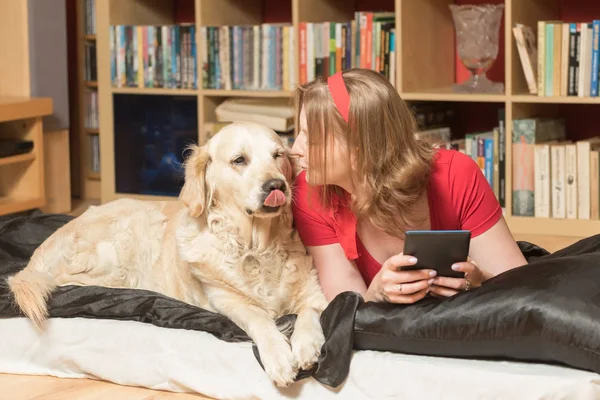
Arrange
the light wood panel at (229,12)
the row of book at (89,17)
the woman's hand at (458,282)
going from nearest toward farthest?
the woman's hand at (458,282), the light wood panel at (229,12), the row of book at (89,17)

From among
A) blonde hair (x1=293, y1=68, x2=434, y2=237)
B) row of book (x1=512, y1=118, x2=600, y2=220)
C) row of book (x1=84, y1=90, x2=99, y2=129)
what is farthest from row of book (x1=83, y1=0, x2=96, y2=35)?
blonde hair (x1=293, y1=68, x2=434, y2=237)

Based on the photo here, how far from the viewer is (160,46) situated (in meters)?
4.36

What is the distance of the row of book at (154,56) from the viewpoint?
4.30 m

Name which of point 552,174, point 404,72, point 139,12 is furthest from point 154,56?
point 552,174

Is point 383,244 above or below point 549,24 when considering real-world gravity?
below

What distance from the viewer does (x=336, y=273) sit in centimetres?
208

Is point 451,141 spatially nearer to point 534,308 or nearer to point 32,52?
point 32,52

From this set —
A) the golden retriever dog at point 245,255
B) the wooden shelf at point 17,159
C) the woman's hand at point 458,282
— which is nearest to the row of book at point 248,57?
the wooden shelf at point 17,159

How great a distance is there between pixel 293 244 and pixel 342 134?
1.13 feet

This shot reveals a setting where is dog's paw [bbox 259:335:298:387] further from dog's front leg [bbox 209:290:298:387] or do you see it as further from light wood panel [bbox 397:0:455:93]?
light wood panel [bbox 397:0:455:93]

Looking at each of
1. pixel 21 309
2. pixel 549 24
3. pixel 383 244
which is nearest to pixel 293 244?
pixel 383 244

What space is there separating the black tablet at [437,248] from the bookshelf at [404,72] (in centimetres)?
194

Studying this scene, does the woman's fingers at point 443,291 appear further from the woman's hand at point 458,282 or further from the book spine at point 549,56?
the book spine at point 549,56

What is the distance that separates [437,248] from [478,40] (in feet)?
7.18
